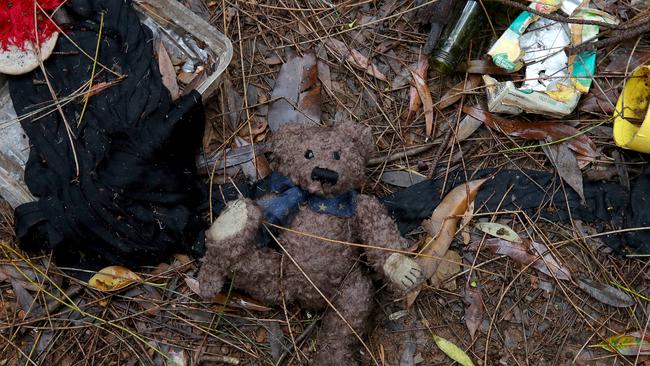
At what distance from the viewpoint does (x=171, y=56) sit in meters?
2.44

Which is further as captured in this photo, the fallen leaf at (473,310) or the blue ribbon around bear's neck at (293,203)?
the fallen leaf at (473,310)

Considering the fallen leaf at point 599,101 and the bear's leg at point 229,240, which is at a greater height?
the fallen leaf at point 599,101

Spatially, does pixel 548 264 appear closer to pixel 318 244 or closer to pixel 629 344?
pixel 629 344

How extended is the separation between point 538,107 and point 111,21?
1.67 meters

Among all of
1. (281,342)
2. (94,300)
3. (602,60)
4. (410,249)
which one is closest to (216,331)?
(281,342)

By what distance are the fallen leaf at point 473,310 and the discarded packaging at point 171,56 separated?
4.15ft

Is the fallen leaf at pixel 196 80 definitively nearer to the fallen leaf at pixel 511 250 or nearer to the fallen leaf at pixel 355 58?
the fallen leaf at pixel 355 58

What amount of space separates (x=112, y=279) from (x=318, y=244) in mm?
817

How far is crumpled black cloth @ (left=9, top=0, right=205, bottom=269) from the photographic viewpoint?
216 centimetres

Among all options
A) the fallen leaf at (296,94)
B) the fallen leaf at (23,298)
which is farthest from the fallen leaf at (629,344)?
the fallen leaf at (23,298)

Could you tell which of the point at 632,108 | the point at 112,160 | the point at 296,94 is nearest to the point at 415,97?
the point at 296,94

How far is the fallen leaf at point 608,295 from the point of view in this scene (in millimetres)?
2186

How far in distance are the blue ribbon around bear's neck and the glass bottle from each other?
0.66 m

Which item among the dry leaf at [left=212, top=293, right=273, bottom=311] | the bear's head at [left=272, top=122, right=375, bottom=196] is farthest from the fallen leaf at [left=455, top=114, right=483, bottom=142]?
the dry leaf at [left=212, top=293, right=273, bottom=311]
